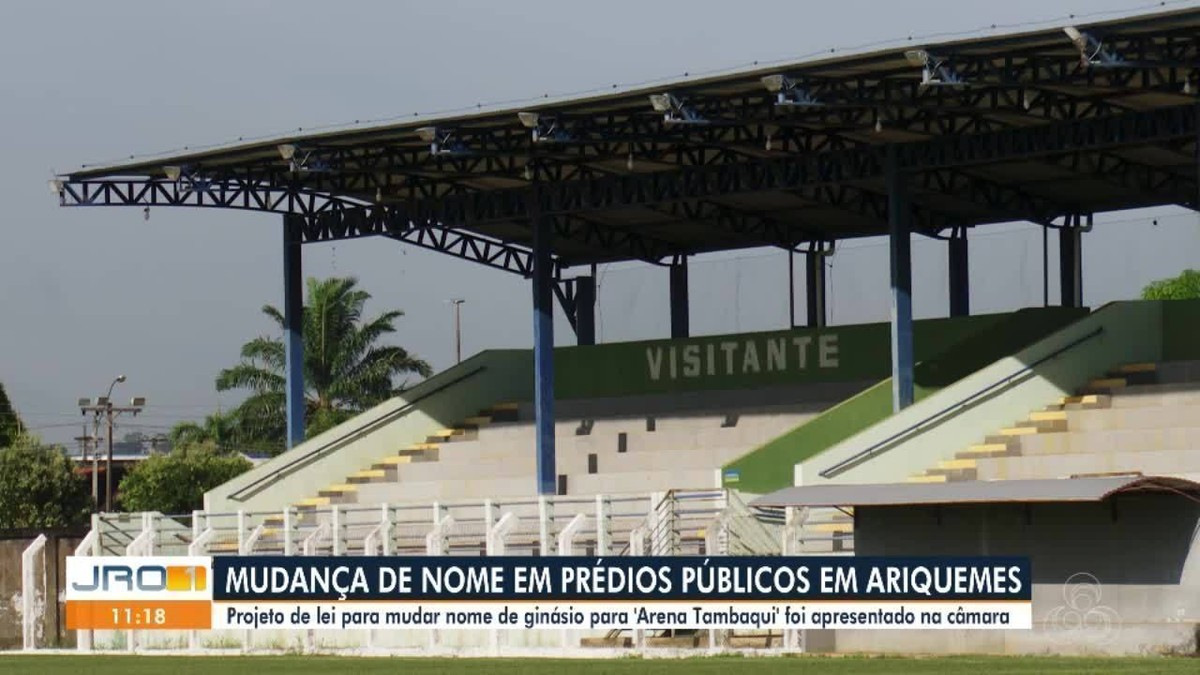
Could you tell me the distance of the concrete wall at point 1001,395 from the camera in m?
41.3

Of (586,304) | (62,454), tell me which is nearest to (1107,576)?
(586,304)

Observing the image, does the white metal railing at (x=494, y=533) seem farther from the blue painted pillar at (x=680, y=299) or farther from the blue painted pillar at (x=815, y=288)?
the blue painted pillar at (x=680, y=299)

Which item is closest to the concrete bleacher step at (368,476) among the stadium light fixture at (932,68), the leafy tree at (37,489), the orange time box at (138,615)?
the orange time box at (138,615)

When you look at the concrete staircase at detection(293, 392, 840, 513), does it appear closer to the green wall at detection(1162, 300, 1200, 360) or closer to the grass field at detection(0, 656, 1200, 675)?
the green wall at detection(1162, 300, 1200, 360)

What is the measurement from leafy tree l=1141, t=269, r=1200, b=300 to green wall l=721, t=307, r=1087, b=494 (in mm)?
39589

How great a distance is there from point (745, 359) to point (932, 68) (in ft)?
52.9

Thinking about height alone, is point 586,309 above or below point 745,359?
above

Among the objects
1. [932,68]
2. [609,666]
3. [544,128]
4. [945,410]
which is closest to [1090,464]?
Answer: [945,410]

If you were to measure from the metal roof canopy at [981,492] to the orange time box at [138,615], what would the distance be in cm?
1057

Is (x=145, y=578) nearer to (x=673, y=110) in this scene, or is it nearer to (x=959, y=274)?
(x=673, y=110)

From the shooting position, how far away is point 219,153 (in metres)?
49.8

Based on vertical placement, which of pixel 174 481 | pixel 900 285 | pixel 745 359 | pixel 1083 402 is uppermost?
pixel 900 285

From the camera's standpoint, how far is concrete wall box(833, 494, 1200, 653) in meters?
31.6

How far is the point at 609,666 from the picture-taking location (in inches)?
1195
